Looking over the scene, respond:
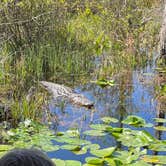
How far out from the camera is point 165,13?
736 cm

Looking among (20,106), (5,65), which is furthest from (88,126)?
(5,65)

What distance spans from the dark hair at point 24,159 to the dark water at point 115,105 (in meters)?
2.81

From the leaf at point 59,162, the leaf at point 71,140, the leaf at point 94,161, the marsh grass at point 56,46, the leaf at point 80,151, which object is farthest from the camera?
the marsh grass at point 56,46

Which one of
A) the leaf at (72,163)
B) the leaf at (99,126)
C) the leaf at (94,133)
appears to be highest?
the leaf at (99,126)

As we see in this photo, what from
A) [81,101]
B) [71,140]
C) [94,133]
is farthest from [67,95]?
[71,140]

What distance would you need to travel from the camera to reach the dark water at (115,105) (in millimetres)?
4858

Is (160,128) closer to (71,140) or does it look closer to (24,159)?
(71,140)

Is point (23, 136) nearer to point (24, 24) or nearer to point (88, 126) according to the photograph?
point (88, 126)

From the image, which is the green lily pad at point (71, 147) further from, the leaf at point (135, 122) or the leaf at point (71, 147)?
the leaf at point (135, 122)

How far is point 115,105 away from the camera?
19.5 ft

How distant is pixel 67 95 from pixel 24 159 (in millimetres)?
4688

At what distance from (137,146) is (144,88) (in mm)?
2692

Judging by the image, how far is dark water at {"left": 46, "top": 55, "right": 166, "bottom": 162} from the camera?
4.86 meters

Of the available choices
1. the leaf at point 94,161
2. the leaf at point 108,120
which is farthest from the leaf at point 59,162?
the leaf at point 108,120
